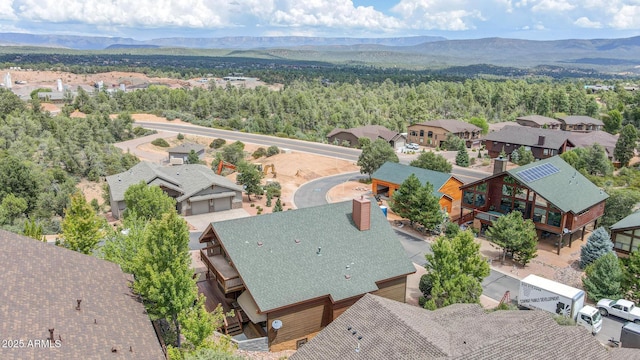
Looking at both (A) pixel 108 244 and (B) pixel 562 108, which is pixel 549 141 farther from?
(A) pixel 108 244

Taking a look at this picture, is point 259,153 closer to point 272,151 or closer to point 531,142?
point 272,151

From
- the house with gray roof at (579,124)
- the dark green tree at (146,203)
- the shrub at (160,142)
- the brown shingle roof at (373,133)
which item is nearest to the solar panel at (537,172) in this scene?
the dark green tree at (146,203)

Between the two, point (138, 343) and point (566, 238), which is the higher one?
point (138, 343)

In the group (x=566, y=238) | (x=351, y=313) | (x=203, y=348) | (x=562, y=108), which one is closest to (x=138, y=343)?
(x=203, y=348)

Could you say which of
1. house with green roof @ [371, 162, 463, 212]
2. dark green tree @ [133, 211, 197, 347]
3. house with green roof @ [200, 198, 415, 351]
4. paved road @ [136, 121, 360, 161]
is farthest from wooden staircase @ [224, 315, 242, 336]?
paved road @ [136, 121, 360, 161]

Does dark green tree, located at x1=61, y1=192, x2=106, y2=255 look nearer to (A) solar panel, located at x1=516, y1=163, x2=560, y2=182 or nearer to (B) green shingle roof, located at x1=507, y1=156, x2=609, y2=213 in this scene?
(B) green shingle roof, located at x1=507, y1=156, x2=609, y2=213

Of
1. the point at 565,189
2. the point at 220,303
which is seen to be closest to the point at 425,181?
the point at 565,189
